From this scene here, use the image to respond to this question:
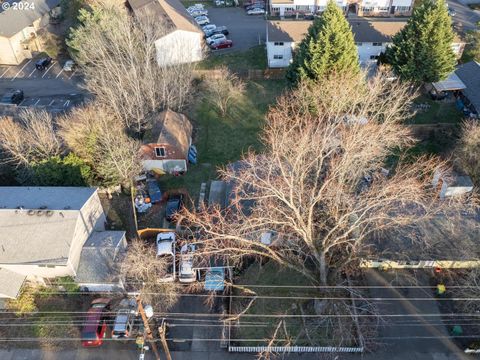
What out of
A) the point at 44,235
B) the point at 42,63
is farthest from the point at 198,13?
the point at 44,235

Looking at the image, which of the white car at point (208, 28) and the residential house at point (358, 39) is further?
the white car at point (208, 28)

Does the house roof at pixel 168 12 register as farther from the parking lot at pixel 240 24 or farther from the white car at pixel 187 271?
the white car at pixel 187 271

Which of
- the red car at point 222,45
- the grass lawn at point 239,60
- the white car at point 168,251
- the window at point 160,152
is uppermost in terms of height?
the red car at point 222,45

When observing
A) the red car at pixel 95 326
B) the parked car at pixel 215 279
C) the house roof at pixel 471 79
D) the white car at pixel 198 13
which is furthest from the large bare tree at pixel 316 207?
the white car at pixel 198 13

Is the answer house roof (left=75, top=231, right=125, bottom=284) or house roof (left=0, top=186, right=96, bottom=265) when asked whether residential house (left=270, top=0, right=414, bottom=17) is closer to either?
house roof (left=0, top=186, right=96, bottom=265)

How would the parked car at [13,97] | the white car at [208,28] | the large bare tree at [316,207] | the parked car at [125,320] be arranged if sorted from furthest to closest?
the white car at [208,28] < the parked car at [13,97] < the parked car at [125,320] < the large bare tree at [316,207]

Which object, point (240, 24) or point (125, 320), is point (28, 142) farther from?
point (240, 24)

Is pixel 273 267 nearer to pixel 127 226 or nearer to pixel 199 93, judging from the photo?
pixel 127 226

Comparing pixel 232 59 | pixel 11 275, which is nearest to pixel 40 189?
pixel 11 275
